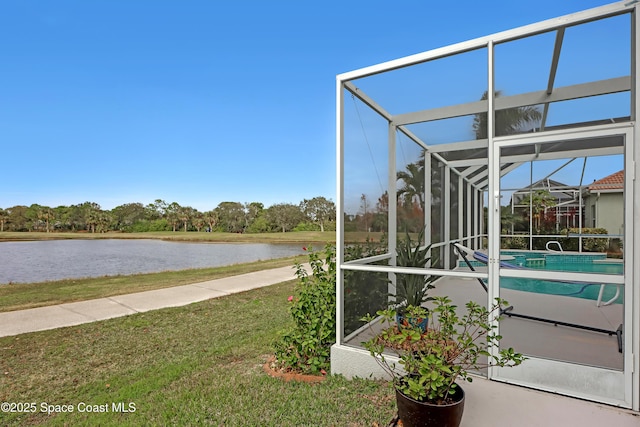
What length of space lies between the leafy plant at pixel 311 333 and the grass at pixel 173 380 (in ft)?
0.77

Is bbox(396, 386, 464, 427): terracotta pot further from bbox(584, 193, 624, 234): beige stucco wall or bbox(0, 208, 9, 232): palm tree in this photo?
bbox(0, 208, 9, 232): palm tree

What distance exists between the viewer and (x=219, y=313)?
5488 mm

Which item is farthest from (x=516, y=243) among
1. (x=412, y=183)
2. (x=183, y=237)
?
(x=183, y=237)

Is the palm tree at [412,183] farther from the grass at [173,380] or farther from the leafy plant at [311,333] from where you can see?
the grass at [173,380]

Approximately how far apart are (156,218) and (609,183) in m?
47.4

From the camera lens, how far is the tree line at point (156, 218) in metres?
37.5

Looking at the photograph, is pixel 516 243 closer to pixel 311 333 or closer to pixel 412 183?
pixel 412 183

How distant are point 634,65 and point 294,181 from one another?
26.7 meters

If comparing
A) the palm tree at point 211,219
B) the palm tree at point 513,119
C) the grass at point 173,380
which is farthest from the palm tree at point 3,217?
the palm tree at point 513,119

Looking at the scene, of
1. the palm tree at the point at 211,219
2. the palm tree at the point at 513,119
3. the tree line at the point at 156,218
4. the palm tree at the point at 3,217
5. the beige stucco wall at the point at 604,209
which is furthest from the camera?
the palm tree at the point at 211,219

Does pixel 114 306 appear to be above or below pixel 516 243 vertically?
below

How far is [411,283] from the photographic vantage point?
328 centimetres

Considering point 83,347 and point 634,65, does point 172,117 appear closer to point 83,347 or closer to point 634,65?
point 83,347

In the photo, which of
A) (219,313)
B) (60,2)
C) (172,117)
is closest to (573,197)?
(219,313)
